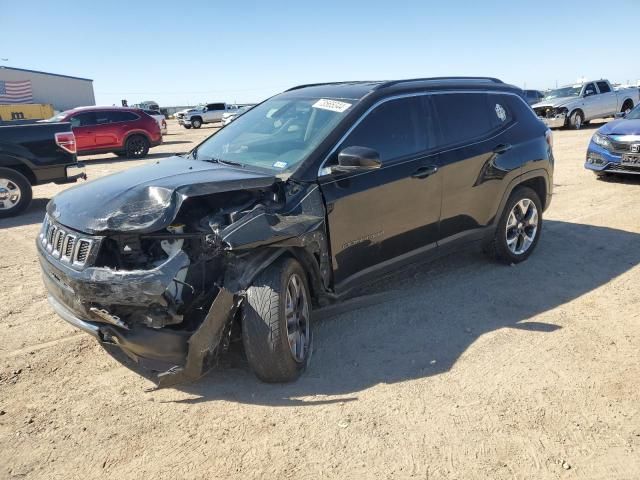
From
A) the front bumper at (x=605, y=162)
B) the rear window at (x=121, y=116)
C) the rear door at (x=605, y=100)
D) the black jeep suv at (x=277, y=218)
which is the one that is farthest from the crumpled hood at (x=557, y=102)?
the black jeep suv at (x=277, y=218)

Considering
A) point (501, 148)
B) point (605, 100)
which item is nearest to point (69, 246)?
point (501, 148)

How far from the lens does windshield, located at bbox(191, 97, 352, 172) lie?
3863 millimetres

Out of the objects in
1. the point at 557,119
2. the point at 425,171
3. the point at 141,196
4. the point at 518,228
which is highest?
the point at 141,196

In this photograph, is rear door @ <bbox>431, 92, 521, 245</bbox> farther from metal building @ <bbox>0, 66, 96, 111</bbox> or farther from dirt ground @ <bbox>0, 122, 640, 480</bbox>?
metal building @ <bbox>0, 66, 96, 111</bbox>

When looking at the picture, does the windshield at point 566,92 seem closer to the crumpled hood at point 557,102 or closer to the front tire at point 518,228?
the crumpled hood at point 557,102

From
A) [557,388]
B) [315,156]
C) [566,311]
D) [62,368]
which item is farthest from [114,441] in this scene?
[566,311]

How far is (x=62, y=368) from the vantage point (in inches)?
143

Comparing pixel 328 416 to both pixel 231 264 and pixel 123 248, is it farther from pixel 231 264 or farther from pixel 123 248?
pixel 123 248

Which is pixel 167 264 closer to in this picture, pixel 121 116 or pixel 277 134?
pixel 277 134

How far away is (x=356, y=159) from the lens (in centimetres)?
353

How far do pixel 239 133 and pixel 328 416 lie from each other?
2634 millimetres

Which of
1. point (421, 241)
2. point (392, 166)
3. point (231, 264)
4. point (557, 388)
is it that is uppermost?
point (392, 166)

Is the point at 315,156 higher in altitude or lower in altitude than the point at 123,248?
higher

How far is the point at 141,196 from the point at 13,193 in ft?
21.7
